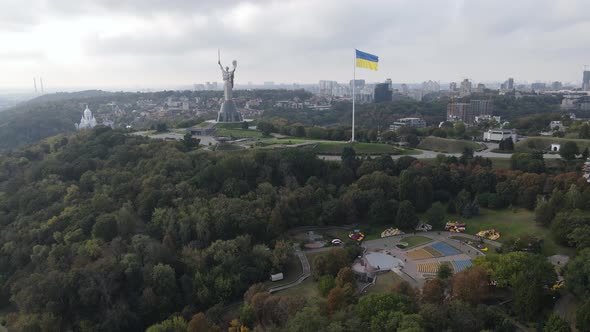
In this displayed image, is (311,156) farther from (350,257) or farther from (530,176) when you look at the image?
(530,176)

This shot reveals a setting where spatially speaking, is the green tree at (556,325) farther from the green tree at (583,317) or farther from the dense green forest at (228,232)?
the dense green forest at (228,232)

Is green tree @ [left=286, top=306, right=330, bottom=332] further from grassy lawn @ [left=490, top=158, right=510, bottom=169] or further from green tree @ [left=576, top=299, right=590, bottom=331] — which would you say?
grassy lawn @ [left=490, top=158, right=510, bottom=169]

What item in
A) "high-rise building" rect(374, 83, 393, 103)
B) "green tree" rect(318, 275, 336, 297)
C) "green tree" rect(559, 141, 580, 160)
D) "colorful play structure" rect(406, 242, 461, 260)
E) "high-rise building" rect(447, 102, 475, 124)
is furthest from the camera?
"high-rise building" rect(374, 83, 393, 103)

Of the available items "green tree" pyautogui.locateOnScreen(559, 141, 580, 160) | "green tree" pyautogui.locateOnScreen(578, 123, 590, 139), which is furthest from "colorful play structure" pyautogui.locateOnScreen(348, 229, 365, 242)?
"green tree" pyautogui.locateOnScreen(578, 123, 590, 139)

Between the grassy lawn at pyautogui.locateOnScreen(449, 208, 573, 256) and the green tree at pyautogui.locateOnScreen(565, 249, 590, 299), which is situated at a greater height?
the green tree at pyautogui.locateOnScreen(565, 249, 590, 299)

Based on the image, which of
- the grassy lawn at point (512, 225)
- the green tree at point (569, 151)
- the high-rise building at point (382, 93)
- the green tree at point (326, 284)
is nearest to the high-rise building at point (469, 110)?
the high-rise building at point (382, 93)

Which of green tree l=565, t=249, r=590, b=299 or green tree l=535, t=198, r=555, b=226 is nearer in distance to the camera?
green tree l=565, t=249, r=590, b=299

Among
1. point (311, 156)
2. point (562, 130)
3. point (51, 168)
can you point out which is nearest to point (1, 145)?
point (51, 168)
